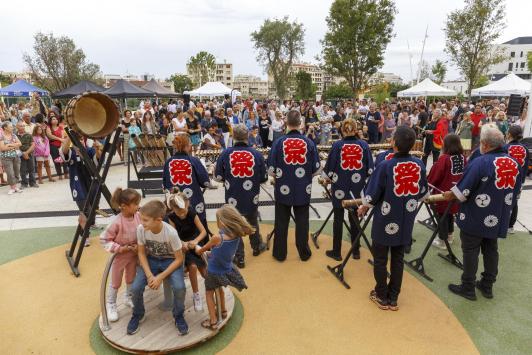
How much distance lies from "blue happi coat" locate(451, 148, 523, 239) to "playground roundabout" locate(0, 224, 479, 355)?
0.99 meters

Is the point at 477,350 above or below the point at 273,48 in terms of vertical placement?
below

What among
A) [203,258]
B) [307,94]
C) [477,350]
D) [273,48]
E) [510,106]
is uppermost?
[273,48]

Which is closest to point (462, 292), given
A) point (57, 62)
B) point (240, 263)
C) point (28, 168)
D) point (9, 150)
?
point (240, 263)

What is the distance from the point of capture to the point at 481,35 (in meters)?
20.3

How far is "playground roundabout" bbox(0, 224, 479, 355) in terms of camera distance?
298cm

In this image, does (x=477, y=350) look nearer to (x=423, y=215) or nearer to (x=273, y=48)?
(x=423, y=215)

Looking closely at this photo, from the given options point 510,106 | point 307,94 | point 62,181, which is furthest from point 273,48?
point 62,181

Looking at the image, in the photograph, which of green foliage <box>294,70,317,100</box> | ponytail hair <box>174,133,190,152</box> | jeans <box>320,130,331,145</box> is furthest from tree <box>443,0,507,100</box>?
green foliage <box>294,70,317,100</box>

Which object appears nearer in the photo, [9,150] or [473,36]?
[9,150]

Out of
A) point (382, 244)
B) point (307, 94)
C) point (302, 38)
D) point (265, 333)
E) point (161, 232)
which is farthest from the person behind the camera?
point (307, 94)

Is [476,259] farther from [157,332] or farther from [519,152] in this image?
[157,332]

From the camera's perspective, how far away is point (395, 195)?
10.8 ft

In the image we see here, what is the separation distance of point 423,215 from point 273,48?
3780 centimetres

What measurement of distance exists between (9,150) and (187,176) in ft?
20.5
